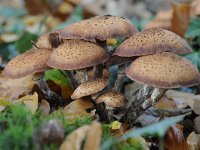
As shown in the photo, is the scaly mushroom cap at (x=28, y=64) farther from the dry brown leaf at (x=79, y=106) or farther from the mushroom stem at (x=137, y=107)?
the mushroom stem at (x=137, y=107)

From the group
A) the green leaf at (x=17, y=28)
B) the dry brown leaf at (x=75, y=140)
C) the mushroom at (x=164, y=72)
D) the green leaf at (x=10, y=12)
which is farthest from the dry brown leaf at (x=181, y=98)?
the green leaf at (x=10, y=12)

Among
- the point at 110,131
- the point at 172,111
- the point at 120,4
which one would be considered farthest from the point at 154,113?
the point at 120,4

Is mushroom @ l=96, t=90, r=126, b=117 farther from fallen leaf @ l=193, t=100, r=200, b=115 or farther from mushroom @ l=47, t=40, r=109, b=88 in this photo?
fallen leaf @ l=193, t=100, r=200, b=115

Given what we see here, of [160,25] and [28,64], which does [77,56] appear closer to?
[28,64]

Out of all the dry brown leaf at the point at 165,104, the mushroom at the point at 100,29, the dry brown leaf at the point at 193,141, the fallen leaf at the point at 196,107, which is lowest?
the dry brown leaf at the point at 165,104

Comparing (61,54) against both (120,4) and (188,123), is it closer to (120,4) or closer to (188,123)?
(188,123)

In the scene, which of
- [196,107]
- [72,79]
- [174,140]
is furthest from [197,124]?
[72,79]

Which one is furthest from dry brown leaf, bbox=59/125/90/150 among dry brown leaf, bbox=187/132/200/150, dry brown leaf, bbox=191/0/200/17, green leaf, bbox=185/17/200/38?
dry brown leaf, bbox=191/0/200/17

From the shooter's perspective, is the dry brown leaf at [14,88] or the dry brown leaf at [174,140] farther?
the dry brown leaf at [14,88]
